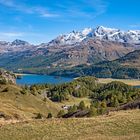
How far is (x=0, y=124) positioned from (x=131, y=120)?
662 inches

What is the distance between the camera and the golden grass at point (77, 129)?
39.0 meters

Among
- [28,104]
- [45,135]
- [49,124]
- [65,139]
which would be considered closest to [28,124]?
[49,124]

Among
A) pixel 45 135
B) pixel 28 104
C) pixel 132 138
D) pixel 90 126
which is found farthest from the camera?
pixel 28 104

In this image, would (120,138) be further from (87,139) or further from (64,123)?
(64,123)

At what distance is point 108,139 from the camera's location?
3762cm

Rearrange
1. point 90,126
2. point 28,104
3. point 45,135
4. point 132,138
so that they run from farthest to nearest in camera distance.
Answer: point 28,104
point 90,126
point 45,135
point 132,138

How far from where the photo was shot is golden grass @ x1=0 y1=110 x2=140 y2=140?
39.0m

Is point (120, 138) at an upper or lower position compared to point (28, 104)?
upper

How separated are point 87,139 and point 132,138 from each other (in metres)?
4.77

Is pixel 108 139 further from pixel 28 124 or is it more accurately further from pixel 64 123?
pixel 28 124

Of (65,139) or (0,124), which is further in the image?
(0,124)

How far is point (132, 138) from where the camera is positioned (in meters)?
36.9

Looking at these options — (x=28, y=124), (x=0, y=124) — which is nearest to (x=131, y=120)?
(x=28, y=124)

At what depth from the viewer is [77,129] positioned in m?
42.0
